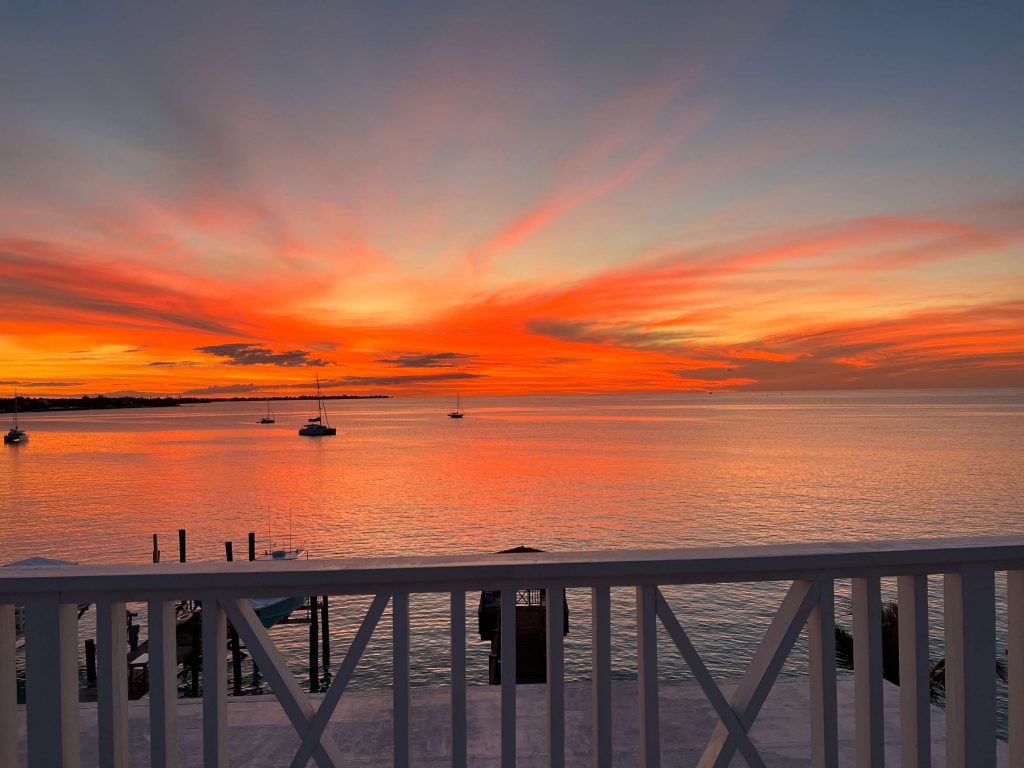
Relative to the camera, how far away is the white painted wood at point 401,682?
1.64m

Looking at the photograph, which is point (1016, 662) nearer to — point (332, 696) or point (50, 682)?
point (332, 696)

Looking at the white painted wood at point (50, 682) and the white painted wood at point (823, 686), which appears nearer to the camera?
the white painted wood at point (50, 682)

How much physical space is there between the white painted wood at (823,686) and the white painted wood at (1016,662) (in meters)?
0.53

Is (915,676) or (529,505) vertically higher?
(915,676)

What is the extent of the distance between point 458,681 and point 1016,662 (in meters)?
1.63

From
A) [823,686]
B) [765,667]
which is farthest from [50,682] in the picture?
[823,686]

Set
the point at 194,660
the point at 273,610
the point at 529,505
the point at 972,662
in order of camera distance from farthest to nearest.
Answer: the point at 529,505 → the point at 273,610 → the point at 194,660 → the point at 972,662

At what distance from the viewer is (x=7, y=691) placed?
63.6 inches

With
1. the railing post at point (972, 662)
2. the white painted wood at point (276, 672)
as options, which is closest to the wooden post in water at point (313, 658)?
the white painted wood at point (276, 672)

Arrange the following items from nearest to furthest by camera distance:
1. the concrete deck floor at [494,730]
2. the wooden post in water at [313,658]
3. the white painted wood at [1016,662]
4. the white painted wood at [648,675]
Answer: the white painted wood at [648,675]
the white painted wood at [1016,662]
the concrete deck floor at [494,730]
the wooden post in water at [313,658]

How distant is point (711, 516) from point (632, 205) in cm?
1876

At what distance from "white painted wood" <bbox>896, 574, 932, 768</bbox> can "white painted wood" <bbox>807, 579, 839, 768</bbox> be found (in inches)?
8.4

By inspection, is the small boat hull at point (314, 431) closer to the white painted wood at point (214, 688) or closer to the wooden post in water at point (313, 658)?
the wooden post in water at point (313, 658)

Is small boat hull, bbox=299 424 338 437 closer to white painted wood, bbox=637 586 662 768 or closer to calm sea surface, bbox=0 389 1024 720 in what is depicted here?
calm sea surface, bbox=0 389 1024 720
